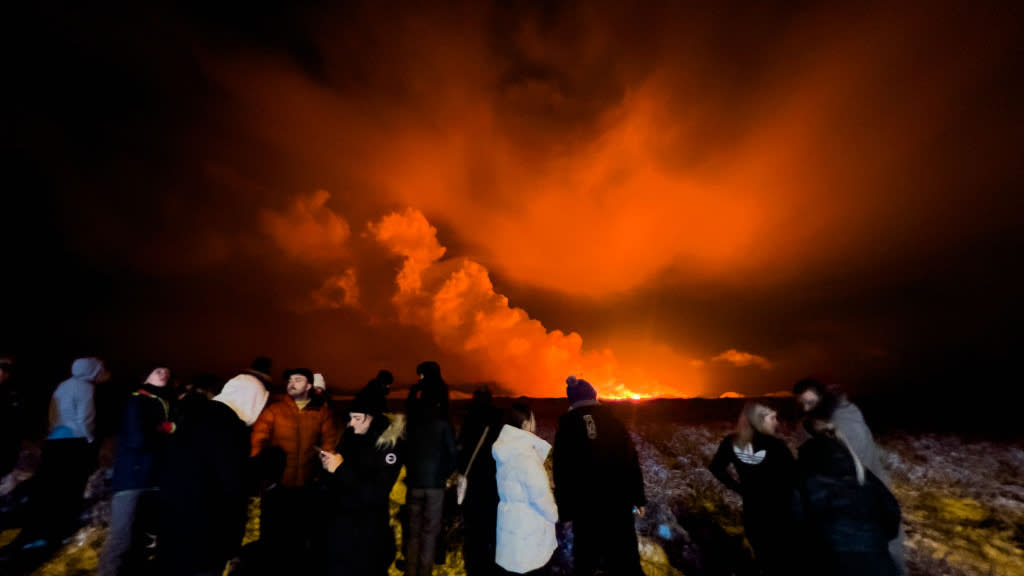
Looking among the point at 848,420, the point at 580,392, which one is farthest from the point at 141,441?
the point at 848,420

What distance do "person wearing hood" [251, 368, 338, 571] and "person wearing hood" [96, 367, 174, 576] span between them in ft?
4.68

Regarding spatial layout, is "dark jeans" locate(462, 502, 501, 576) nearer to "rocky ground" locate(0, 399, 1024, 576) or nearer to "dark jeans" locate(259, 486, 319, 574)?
"rocky ground" locate(0, 399, 1024, 576)

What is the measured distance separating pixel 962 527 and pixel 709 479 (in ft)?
11.4

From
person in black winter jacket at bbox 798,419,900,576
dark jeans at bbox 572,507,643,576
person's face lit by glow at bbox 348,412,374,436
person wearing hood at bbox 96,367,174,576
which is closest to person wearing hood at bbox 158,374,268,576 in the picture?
person's face lit by glow at bbox 348,412,374,436

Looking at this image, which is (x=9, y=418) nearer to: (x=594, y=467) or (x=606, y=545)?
(x=594, y=467)

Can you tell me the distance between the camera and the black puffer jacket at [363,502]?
3531 millimetres

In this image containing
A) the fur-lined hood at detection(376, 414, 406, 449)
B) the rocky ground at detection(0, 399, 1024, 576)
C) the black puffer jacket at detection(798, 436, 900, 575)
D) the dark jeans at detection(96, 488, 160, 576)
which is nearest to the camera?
the black puffer jacket at detection(798, 436, 900, 575)

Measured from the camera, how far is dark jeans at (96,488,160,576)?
481 centimetres

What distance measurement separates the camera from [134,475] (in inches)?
197

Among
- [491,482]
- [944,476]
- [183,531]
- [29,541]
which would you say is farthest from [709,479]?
[29,541]

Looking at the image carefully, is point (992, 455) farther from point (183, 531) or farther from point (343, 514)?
point (183, 531)

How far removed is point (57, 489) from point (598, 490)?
27.7 feet

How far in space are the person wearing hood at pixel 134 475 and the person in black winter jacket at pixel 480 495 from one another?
3997 millimetres

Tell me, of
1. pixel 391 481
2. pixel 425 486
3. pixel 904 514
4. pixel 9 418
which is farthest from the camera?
pixel 904 514
